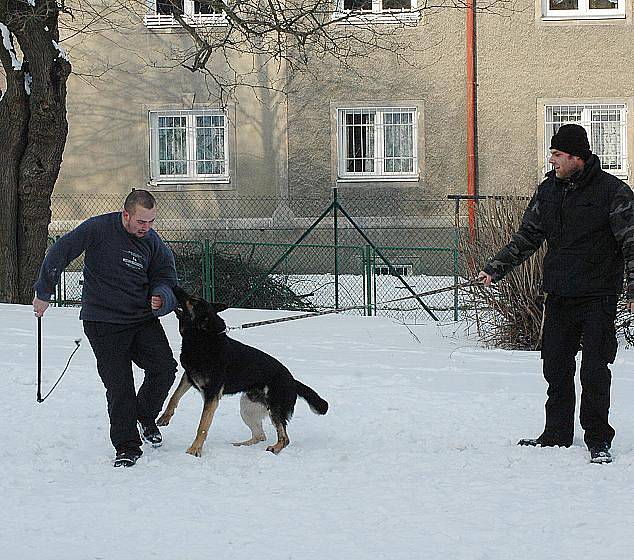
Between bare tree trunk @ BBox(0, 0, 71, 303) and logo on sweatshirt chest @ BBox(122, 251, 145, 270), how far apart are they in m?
7.60

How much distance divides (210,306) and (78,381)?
9.34ft

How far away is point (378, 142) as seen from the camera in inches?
823

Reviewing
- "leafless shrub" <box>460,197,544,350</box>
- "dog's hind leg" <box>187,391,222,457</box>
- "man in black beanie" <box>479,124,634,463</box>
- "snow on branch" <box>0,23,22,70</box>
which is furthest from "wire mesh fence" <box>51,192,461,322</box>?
"dog's hind leg" <box>187,391,222,457</box>

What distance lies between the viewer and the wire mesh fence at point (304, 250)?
16.0m

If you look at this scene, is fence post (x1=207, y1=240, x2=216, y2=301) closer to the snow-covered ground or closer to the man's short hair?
the snow-covered ground

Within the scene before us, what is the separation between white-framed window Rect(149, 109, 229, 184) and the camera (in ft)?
69.4

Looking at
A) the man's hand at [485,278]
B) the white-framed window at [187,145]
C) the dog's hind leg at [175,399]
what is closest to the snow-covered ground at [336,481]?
the dog's hind leg at [175,399]

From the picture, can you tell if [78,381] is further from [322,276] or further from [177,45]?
[177,45]

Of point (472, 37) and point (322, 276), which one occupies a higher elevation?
point (472, 37)

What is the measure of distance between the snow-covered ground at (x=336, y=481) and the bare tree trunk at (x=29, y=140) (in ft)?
15.5

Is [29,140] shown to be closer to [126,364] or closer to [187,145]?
[187,145]

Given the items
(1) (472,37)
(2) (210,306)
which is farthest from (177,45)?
(2) (210,306)

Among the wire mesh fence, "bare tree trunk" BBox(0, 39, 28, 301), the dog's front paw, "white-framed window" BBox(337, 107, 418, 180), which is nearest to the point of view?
the dog's front paw

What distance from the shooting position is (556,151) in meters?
6.57
